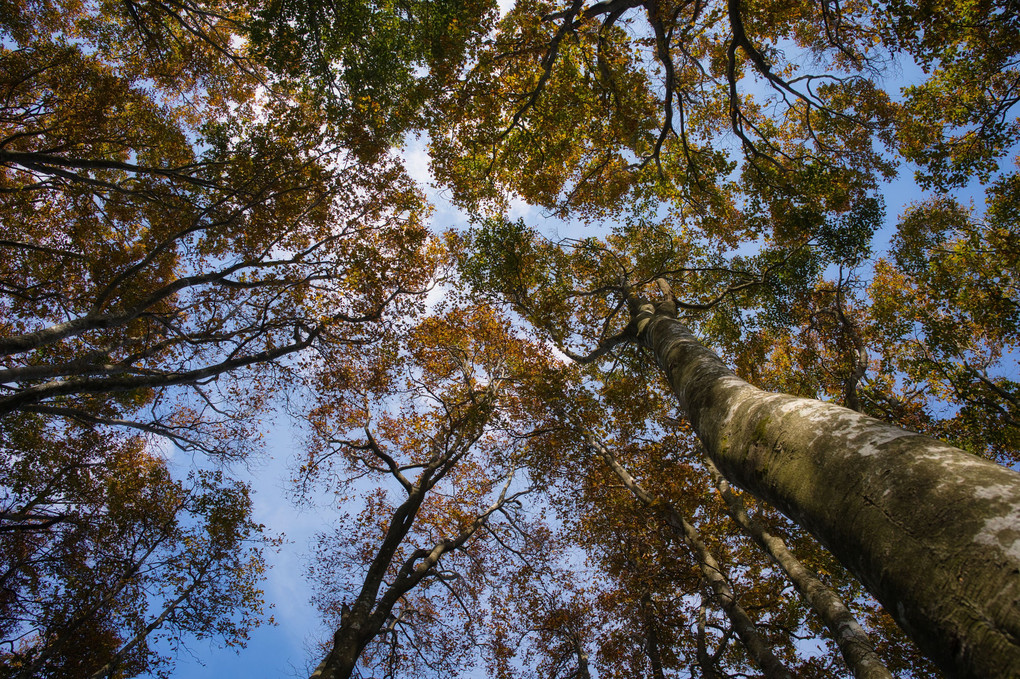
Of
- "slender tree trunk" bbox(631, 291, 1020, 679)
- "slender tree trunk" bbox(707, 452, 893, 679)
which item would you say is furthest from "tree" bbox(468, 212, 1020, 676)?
"slender tree trunk" bbox(707, 452, 893, 679)

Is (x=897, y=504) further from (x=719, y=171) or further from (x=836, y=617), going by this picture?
(x=719, y=171)

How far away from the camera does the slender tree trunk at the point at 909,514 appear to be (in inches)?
46.4

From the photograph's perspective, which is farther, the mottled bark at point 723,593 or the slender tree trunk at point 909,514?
the mottled bark at point 723,593

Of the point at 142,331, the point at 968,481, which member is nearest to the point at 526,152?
the point at 968,481

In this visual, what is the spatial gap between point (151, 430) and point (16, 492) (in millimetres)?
2776

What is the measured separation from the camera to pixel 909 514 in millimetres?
1451

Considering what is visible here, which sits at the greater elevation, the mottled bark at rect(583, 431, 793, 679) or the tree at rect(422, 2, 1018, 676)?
the tree at rect(422, 2, 1018, 676)

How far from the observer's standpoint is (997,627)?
1.12m

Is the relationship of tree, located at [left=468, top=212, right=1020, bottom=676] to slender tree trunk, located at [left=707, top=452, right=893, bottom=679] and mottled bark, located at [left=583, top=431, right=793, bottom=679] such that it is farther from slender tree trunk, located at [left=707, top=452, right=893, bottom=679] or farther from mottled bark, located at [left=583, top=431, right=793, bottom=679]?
mottled bark, located at [left=583, top=431, right=793, bottom=679]

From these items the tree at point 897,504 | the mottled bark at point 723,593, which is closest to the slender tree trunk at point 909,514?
the tree at point 897,504

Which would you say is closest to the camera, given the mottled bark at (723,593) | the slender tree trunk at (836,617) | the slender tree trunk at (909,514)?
the slender tree trunk at (909,514)

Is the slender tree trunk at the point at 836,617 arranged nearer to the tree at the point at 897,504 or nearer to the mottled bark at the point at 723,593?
the mottled bark at the point at 723,593

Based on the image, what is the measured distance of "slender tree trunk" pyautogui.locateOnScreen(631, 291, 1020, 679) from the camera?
1178mm

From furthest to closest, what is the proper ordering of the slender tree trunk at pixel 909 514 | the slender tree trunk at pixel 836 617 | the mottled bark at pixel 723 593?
the mottled bark at pixel 723 593 → the slender tree trunk at pixel 836 617 → the slender tree trunk at pixel 909 514
